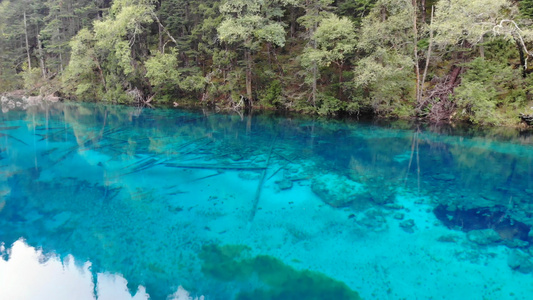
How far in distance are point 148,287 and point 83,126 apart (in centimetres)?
1728

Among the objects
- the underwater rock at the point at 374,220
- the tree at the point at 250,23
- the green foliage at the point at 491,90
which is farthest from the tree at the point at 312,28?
the underwater rock at the point at 374,220

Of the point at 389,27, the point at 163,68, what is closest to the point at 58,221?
the point at 389,27

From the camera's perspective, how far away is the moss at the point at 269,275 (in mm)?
4895

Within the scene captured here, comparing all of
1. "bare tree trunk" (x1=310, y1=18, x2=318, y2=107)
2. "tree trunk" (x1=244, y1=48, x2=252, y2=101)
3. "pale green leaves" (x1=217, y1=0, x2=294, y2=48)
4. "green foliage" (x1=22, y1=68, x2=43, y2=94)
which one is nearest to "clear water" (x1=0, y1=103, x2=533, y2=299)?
"bare tree trunk" (x1=310, y1=18, x2=318, y2=107)

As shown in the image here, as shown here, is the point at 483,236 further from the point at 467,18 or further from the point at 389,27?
the point at 389,27

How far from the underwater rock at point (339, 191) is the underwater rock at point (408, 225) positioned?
3.78ft

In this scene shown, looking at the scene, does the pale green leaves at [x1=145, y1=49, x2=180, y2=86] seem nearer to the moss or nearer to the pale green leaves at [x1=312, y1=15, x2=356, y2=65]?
the pale green leaves at [x1=312, y1=15, x2=356, y2=65]

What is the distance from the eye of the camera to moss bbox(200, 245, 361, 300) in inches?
193

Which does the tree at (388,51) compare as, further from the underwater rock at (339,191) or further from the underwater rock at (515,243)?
the underwater rock at (515,243)

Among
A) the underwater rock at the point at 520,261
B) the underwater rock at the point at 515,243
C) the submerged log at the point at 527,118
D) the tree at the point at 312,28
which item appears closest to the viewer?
the underwater rock at the point at 520,261

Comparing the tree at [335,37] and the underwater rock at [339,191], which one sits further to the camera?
the tree at [335,37]

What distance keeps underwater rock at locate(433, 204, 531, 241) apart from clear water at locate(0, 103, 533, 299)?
43mm

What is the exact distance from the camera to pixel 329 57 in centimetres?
1980

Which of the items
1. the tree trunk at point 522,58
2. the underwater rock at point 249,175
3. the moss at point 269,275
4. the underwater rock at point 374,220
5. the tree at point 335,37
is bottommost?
the moss at point 269,275
